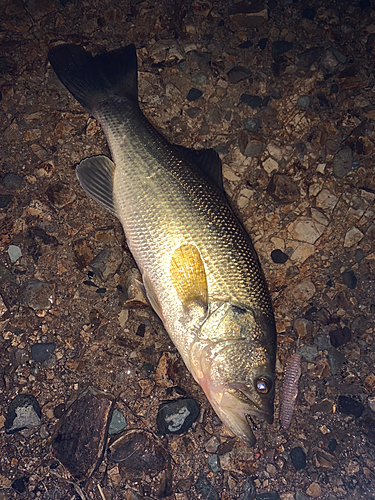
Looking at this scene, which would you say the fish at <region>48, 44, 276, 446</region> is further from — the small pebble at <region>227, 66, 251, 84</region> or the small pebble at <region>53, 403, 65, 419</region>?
the small pebble at <region>53, 403, 65, 419</region>

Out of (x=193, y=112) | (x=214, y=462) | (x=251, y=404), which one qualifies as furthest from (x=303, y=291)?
(x=193, y=112)

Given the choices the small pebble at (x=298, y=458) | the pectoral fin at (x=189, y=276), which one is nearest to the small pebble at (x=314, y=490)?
the small pebble at (x=298, y=458)

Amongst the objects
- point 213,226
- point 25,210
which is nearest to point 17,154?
point 25,210

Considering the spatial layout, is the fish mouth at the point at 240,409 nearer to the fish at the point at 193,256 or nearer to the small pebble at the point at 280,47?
the fish at the point at 193,256

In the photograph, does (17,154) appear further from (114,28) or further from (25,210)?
(114,28)

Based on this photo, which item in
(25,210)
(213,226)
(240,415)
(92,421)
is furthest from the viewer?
(25,210)

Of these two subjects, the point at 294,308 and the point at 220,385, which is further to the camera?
the point at 294,308

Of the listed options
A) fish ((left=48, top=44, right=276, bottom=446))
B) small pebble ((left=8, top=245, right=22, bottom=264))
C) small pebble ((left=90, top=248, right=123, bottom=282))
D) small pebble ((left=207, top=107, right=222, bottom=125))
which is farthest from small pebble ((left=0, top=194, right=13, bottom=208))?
small pebble ((left=207, top=107, right=222, bottom=125))
